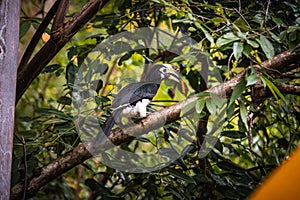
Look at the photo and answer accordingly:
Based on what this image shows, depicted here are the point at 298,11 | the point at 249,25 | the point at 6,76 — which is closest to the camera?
the point at 6,76

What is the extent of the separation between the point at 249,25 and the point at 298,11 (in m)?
0.20

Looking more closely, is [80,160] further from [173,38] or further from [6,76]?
[173,38]

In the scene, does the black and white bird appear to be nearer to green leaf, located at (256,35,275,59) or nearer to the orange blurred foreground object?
green leaf, located at (256,35,275,59)

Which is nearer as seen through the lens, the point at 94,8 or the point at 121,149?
the point at 94,8

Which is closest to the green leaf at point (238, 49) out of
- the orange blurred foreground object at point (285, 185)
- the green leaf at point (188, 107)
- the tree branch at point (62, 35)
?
the green leaf at point (188, 107)

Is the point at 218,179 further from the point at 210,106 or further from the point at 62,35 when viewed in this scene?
the point at 62,35

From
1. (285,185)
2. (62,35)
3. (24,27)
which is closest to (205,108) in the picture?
(62,35)

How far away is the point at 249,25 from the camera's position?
1.00 m

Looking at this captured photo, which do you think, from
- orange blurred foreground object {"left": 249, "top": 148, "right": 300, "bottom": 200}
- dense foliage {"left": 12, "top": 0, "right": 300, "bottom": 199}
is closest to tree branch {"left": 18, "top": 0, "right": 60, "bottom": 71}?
dense foliage {"left": 12, "top": 0, "right": 300, "bottom": 199}

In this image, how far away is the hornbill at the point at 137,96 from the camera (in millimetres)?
1104

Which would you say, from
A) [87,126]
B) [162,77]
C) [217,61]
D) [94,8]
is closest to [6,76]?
[94,8]

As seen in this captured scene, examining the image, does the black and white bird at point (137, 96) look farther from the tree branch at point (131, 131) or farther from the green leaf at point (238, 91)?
the green leaf at point (238, 91)

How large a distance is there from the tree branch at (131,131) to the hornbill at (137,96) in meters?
0.07

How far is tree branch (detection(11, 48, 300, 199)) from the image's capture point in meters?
0.93
